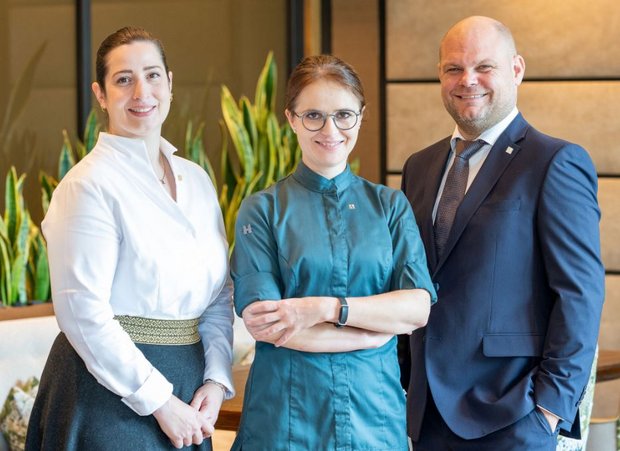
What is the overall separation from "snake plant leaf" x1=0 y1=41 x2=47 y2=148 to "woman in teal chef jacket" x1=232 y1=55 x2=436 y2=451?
2408 mm

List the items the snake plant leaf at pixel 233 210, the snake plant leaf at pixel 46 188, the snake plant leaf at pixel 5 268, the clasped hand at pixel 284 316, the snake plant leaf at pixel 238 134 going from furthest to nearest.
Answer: the snake plant leaf at pixel 238 134 → the snake plant leaf at pixel 233 210 → the snake plant leaf at pixel 46 188 → the snake plant leaf at pixel 5 268 → the clasped hand at pixel 284 316

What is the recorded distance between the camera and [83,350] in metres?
1.92

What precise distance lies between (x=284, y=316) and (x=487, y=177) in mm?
701

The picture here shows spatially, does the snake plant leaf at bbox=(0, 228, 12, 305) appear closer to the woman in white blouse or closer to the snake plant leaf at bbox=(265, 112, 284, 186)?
the snake plant leaf at bbox=(265, 112, 284, 186)

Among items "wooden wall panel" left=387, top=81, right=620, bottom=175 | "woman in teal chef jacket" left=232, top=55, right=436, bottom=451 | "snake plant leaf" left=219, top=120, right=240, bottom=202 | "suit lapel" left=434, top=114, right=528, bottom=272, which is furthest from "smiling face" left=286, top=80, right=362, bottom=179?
"wooden wall panel" left=387, top=81, right=620, bottom=175

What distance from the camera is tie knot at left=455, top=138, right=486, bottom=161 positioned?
2392 mm

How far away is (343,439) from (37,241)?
7.78ft

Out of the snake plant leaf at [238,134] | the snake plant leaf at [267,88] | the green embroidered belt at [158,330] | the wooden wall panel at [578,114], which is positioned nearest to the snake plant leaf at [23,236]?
the snake plant leaf at [238,134]

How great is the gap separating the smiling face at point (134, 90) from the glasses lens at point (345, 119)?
0.38m

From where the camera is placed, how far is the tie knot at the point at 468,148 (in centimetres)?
239

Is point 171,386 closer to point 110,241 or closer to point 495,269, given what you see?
point 110,241

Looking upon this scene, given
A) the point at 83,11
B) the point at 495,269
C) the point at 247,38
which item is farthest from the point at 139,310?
the point at 247,38

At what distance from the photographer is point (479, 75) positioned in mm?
2357

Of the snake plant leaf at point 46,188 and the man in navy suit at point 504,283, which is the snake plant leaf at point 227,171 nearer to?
the snake plant leaf at point 46,188
